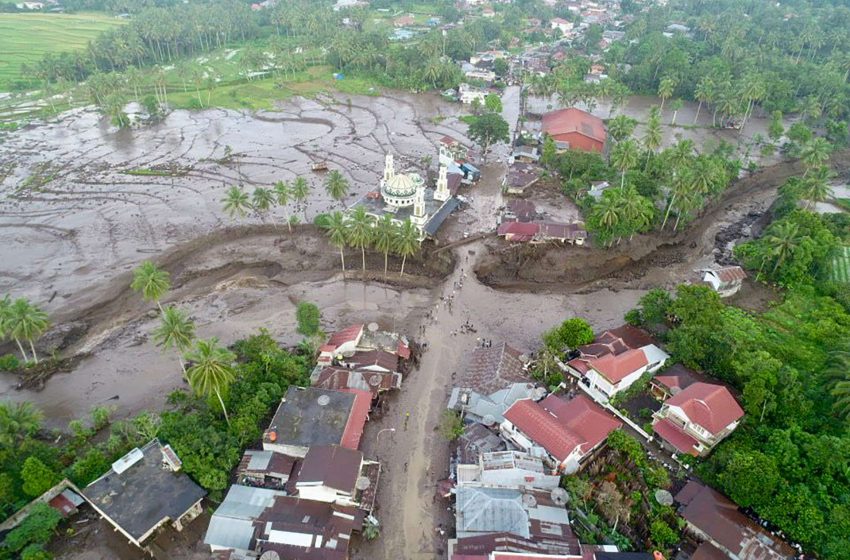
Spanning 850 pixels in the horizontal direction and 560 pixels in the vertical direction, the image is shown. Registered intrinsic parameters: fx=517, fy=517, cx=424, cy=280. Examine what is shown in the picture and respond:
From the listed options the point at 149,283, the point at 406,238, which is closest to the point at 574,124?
the point at 406,238

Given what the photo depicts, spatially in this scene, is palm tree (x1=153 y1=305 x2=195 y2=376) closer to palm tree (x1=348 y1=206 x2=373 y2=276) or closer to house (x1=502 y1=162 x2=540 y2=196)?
palm tree (x1=348 y1=206 x2=373 y2=276)

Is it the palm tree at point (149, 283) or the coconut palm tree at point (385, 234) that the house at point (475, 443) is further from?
the palm tree at point (149, 283)

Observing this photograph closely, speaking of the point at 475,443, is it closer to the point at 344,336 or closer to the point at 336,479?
the point at 336,479

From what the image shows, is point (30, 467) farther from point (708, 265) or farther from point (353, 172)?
point (708, 265)

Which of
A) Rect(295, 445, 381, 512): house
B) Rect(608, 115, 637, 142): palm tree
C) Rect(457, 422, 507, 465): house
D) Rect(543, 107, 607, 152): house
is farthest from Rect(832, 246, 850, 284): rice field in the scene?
Rect(295, 445, 381, 512): house

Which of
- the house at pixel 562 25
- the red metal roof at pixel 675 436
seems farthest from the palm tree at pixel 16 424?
the house at pixel 562 25
